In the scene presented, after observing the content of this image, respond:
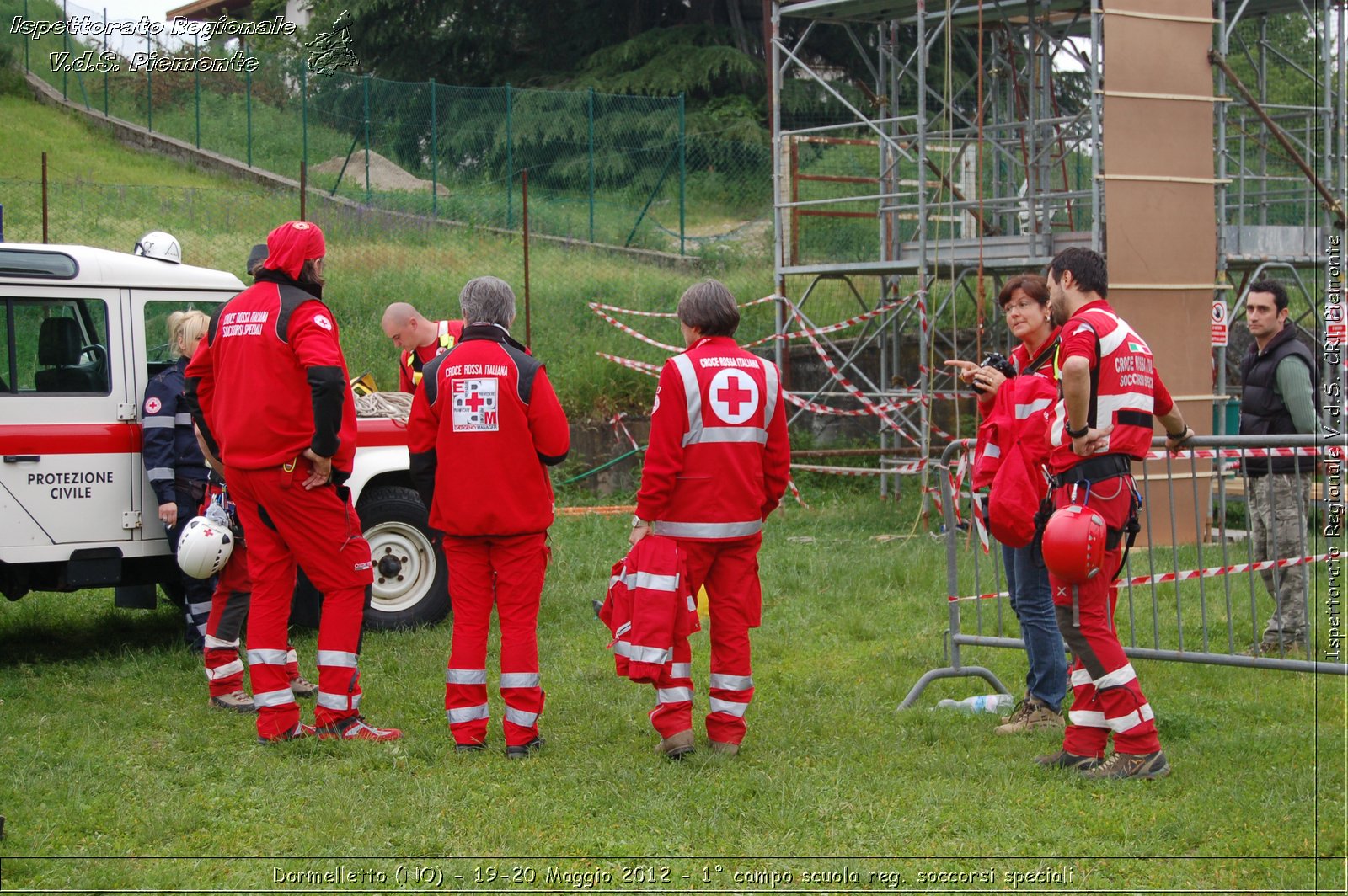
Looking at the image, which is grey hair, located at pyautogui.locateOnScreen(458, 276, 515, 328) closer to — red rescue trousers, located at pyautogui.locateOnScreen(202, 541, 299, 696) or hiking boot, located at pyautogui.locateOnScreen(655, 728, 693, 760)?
red rescue trousers, located at pyautogui.locateOnScreen(202, 541, 299, 696)

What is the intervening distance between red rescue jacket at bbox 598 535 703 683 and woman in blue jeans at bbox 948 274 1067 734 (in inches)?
58.0

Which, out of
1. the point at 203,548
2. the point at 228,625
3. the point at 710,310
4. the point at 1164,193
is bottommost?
the point at 228,625

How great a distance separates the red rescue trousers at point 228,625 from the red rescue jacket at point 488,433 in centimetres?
139

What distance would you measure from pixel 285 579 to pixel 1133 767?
3.53 metres

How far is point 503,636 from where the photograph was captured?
5.20m

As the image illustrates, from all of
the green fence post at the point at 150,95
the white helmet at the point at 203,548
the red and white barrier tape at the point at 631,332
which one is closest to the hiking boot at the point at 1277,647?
the white helmet at the point at 203,548

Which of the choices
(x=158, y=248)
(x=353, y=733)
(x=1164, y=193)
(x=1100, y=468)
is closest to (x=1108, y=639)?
(x=1100, y=468)

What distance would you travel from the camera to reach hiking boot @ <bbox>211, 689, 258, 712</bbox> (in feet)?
19.5

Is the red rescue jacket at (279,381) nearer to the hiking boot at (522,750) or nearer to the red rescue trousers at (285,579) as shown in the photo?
the red rescue trousers at (285,579)

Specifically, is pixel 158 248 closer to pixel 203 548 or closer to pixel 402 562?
pixel 203 548

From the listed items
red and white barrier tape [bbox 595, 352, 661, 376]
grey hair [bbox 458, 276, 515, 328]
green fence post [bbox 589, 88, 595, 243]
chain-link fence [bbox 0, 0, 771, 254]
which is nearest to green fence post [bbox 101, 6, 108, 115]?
chain-link fence [bbox 0, 0, 771, 254]

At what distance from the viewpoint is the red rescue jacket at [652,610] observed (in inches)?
196

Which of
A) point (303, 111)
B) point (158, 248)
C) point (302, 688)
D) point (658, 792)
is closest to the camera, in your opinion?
point (658, 792)

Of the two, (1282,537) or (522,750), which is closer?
(522,750)
